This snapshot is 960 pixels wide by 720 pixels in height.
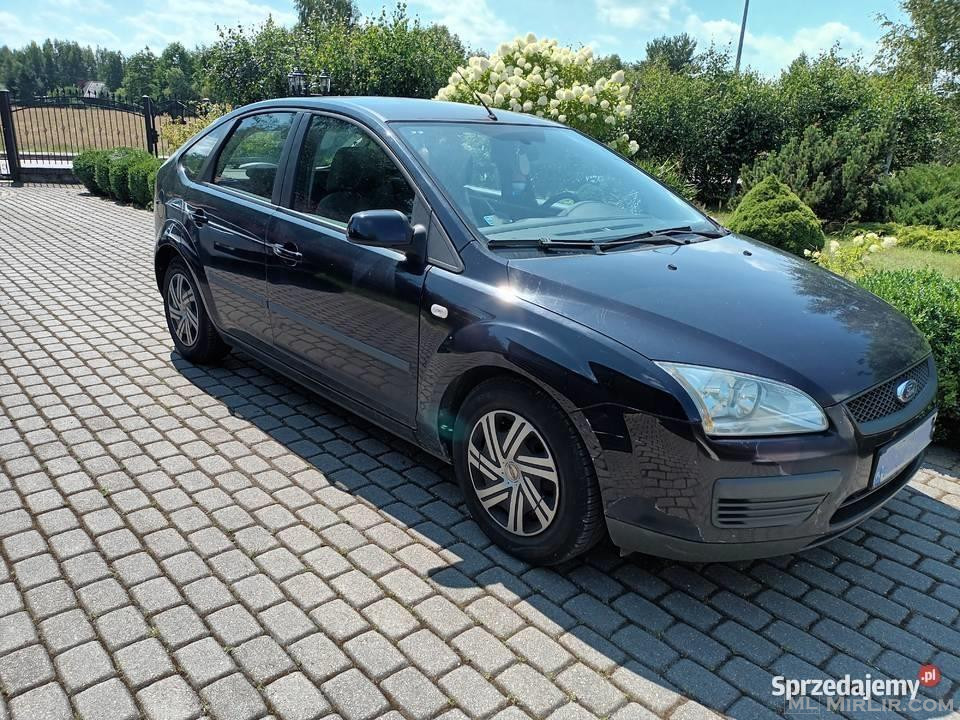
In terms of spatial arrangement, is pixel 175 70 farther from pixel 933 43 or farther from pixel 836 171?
pixel 836 171

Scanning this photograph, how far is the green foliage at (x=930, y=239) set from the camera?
10.6m

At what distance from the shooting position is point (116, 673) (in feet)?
7.94

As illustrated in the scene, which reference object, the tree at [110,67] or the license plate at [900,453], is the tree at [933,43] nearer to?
the license plate at [900,453]

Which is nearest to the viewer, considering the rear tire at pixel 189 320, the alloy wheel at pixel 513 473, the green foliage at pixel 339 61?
the alloy wheel at pixel 513 473

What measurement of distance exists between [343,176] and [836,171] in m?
11.0

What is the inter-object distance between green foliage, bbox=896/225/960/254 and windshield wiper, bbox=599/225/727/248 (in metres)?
8.73

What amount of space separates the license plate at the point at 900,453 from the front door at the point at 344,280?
1.87m

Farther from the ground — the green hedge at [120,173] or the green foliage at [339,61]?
the green foliage at [339,61]

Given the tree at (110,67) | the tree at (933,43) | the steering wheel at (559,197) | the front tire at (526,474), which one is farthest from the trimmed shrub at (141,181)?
the tree at (110,67)

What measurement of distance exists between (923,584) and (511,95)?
7.68 m

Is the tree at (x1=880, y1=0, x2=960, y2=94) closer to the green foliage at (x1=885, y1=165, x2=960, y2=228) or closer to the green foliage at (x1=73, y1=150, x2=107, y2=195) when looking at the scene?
the green foliage at (x1=885, y1=165, x2=960, y2=228)

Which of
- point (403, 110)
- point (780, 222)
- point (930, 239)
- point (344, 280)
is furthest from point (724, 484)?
point (930, 239)

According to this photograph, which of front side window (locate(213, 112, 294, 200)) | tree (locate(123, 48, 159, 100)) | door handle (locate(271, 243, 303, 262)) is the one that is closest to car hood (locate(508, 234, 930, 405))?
door handle (locate(271, 243, 303, 262))

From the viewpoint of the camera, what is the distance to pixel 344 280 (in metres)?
3.57
